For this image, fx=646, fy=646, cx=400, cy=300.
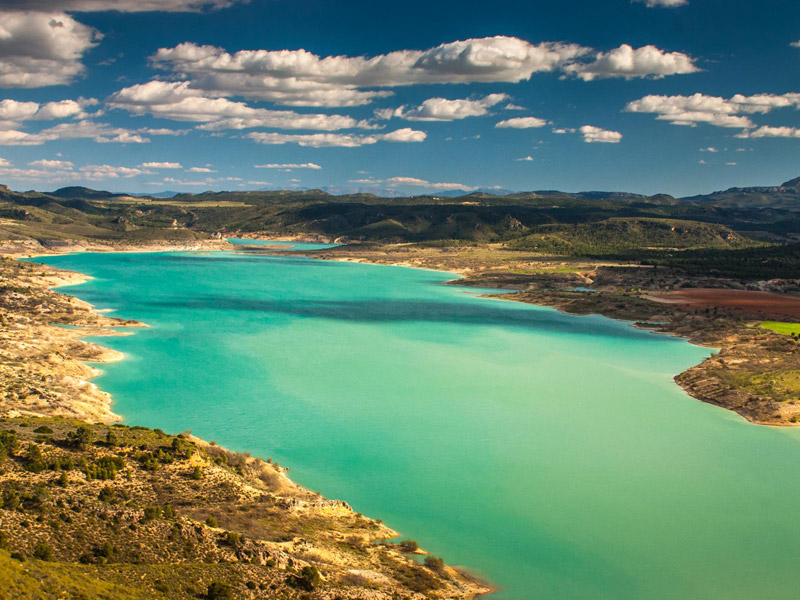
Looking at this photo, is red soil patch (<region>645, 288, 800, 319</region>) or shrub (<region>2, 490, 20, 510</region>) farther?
red soil patch (<region>645, 288, 800, 319</region>)

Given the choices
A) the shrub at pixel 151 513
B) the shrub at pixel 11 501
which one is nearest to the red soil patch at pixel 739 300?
the shrub at pixel 151 513

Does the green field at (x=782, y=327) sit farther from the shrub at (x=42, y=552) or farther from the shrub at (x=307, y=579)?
the shrub at (x=42, y=552)

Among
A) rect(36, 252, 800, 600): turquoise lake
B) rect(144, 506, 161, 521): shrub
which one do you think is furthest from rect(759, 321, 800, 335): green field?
rect(144, 506, 161, 521): shrub

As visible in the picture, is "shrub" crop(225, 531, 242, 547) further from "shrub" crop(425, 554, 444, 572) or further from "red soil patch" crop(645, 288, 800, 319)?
"red soil patch" crop(645, 288, 800, 319)

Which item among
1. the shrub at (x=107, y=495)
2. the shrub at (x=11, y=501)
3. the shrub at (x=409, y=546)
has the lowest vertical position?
the shrub at (x=409, y=546)

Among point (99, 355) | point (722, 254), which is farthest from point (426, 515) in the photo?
point (722, 254)

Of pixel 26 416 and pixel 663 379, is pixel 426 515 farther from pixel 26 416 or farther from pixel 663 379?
pixel 663 379

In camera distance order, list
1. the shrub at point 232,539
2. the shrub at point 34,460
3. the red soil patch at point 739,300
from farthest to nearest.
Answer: the red soil patch at point 739,300 < the shrub at point 34,460 < the shrub at point 232,539

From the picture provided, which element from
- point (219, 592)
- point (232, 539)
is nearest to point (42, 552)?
point (219, 592)
